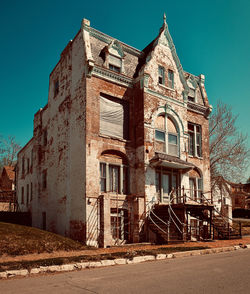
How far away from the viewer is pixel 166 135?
2300 centimetres

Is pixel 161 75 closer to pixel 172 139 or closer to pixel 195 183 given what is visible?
pixel 172 139

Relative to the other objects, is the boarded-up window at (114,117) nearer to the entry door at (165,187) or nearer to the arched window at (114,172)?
the arched window at (114,172)

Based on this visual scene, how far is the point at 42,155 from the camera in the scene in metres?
26.9

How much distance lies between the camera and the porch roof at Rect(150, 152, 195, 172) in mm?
20828

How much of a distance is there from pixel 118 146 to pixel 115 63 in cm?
588

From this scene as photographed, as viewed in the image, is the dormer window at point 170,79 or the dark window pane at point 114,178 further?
the dormer window at point 170,79

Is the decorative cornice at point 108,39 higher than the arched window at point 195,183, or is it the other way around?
the decorative cornice at point 108,39

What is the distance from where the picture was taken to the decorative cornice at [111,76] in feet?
68.3

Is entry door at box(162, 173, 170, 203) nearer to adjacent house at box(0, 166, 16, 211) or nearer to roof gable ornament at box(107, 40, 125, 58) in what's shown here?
roof gable ornament at box(107, 40, 125, 58)

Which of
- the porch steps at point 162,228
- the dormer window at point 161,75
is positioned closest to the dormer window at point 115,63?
the dormer window at point 161,75

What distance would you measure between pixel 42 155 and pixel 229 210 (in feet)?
53.5

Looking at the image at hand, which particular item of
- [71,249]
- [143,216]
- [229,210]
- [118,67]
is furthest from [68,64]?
[229,210]

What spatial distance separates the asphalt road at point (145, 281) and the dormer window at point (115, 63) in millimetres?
14904

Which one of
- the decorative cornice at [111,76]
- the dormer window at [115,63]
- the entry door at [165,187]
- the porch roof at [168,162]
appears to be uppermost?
the dormer window at [115,63]
